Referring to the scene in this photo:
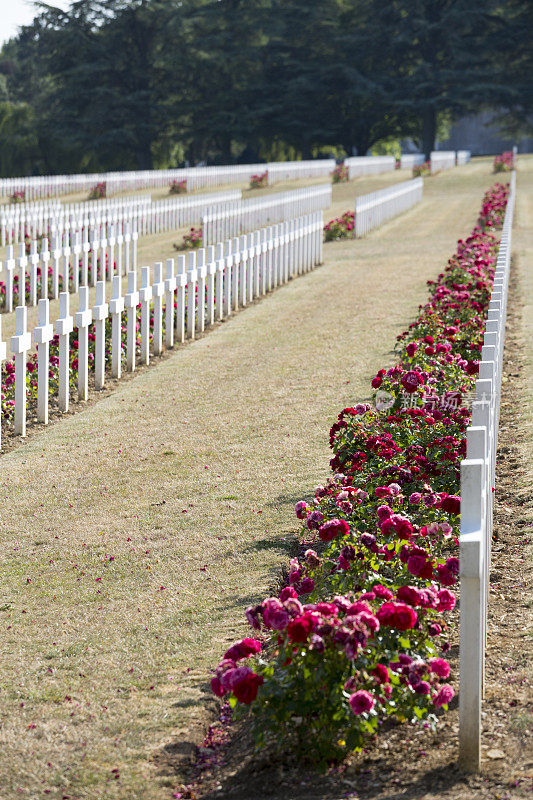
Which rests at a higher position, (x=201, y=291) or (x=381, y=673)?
(x=201, y=291)

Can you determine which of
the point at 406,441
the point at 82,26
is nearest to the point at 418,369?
the point at 406,441

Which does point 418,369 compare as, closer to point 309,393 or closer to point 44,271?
point 309,393

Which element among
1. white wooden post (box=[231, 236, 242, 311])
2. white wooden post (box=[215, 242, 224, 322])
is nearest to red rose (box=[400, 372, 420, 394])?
white wooden post (box=[215, 242, 224, 322])

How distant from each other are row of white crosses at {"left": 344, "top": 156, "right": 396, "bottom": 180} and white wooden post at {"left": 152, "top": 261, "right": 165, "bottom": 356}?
38165 millimetres

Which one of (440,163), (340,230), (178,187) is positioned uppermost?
(440,163)

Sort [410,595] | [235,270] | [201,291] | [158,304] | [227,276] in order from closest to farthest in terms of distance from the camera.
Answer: [410,595], [158,304], [201,291], [227,276], [235,270]

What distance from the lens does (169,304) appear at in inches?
474

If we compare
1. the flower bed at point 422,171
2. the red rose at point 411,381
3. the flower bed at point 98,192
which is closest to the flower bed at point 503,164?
the flower bed at point 422,171

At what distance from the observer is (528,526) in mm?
5871

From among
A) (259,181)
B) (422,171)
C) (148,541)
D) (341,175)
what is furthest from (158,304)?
(422,171)

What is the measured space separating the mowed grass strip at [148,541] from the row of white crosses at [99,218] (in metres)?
9.22

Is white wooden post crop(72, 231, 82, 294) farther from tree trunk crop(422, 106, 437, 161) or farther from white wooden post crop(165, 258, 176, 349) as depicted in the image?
tree trunk crop(422, 106, 437, 161)

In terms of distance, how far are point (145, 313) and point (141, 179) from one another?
1296 inches

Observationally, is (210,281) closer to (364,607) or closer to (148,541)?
(148,541)
